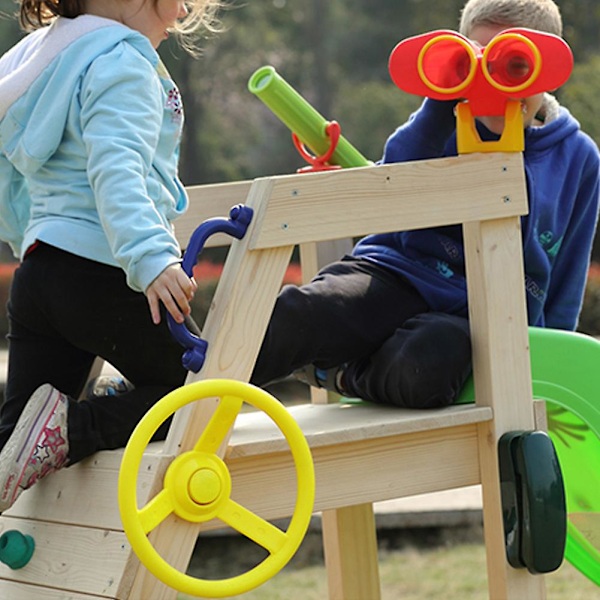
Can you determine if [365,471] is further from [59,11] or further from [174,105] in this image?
[59,11]

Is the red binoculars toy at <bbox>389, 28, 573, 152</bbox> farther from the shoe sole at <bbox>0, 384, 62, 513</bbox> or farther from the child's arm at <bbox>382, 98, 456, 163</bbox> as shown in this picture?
the shoe sole at <bbox>0, 384, 62, 513</bbox>

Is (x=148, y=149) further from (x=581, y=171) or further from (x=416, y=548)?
(x=416, y=548)

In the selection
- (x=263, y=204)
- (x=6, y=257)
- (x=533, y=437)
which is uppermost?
(x=263, y=204)

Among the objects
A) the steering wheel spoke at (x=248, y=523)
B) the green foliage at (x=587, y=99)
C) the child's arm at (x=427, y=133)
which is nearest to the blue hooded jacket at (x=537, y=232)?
the child's arm at (x=427, y=133)

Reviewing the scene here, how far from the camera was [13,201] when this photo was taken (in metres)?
2.22

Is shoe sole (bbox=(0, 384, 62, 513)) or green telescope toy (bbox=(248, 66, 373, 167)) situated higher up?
shoe sole (bbox=(0, 384, 62, 513))

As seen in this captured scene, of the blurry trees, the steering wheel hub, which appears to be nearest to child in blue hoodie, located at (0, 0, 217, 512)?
the steering wheel hub

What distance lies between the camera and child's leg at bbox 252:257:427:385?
7.56 ft

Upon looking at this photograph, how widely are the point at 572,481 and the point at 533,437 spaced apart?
555mm

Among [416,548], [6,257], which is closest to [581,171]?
[416,548]

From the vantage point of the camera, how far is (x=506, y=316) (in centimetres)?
218

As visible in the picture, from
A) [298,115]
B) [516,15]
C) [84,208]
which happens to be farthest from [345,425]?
[516,15]

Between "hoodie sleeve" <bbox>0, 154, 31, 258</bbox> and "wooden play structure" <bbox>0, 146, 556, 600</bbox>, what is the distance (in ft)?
1.49

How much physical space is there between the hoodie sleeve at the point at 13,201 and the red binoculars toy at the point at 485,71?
0.69m
